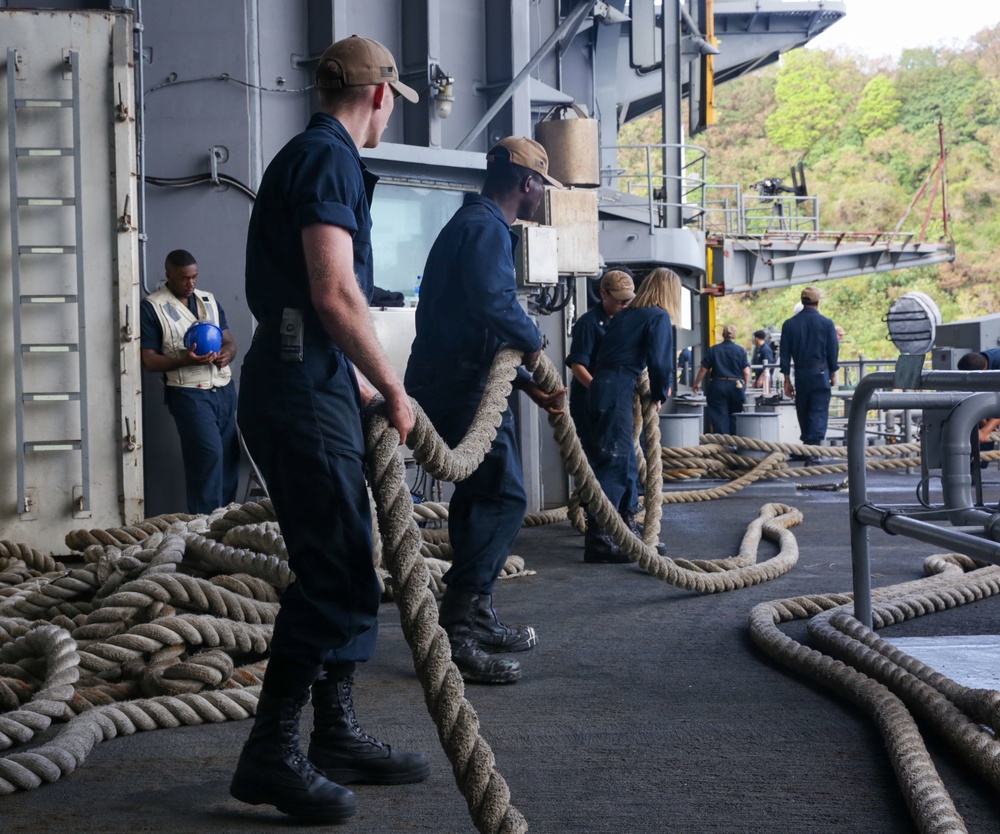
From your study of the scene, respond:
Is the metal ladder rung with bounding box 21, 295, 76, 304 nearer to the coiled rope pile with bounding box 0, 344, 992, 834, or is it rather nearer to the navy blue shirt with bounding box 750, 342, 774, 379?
the coiled rope pile with bounding box 0, 344, 992, 834

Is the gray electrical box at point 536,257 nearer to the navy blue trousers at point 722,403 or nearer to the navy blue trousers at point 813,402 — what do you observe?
the navy blue trousers at point 813,402

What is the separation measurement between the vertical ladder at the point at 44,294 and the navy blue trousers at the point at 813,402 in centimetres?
866

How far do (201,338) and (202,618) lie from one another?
3080 mm

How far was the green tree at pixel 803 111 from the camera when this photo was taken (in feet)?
238

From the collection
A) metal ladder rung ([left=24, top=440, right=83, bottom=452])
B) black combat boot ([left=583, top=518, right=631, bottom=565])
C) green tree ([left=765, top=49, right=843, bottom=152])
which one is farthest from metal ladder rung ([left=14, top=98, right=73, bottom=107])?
green tree ([left=765, top=49, right=843, bottom=152])

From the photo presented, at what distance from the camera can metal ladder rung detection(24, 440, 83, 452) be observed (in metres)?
6.45

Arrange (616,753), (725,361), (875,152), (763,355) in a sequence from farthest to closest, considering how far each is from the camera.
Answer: (875,152)
(763,355)
(725,361)
(616,753)

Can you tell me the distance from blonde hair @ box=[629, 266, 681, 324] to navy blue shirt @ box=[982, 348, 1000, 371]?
236cm

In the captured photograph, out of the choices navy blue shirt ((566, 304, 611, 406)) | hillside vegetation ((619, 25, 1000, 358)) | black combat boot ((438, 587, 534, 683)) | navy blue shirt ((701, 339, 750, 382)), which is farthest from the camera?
hillside vegetation ((619, 25, 1000, 358))

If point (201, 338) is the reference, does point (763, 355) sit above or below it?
above

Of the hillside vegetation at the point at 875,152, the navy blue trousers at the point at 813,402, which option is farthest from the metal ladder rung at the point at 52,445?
the hillside vegetation at the point at 875,152

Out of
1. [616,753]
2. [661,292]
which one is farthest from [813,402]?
[616,753]

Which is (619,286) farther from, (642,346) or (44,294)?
Answer: (44,294)

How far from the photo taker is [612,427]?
6.81 meters
